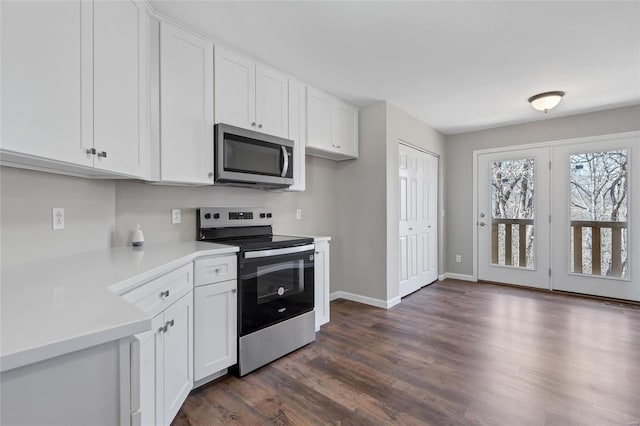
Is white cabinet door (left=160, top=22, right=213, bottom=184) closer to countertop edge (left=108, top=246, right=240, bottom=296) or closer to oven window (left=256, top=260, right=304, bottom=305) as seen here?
countertop edge (left=108, top=246, right=240, bottom=296)

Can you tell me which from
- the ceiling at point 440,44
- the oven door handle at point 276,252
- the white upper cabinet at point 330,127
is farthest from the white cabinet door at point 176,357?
the white upper cabinet at point 330,127

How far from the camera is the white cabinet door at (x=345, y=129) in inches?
133

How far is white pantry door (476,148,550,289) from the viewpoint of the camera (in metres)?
4.23

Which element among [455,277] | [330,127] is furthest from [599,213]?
[330,127]

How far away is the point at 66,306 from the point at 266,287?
58.3 inches

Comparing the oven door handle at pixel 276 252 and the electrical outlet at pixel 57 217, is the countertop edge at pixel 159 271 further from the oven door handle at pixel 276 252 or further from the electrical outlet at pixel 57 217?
the electrical outlet at pixel 57 217

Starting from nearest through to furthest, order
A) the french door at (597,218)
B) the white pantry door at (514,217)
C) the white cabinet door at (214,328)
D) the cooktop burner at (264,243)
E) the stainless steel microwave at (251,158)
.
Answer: the white cabinet door at (214,328)
the cooktop burner at (264,243)
the stainless steel microwave at (251,158)
the french door at (597,218)
the white pantry door at (514,217)

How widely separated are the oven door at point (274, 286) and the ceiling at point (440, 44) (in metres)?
1.58

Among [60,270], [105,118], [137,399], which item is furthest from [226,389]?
[105,118]

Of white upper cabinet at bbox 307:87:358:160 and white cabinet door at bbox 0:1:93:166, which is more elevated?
white upper cabinet at bbox 307:87:358:160

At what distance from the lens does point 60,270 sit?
125 centimetres

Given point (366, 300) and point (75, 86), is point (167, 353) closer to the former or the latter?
point (75, 86)

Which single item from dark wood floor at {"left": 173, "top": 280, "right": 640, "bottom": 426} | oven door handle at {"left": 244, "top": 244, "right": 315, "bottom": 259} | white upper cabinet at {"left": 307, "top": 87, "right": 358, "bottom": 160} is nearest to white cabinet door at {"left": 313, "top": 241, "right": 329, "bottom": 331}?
dark wood floor at {"left": 173, "top": 280, "right": 640, "bottom": 426}

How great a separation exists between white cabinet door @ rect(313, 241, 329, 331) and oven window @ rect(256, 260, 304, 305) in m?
0.31
